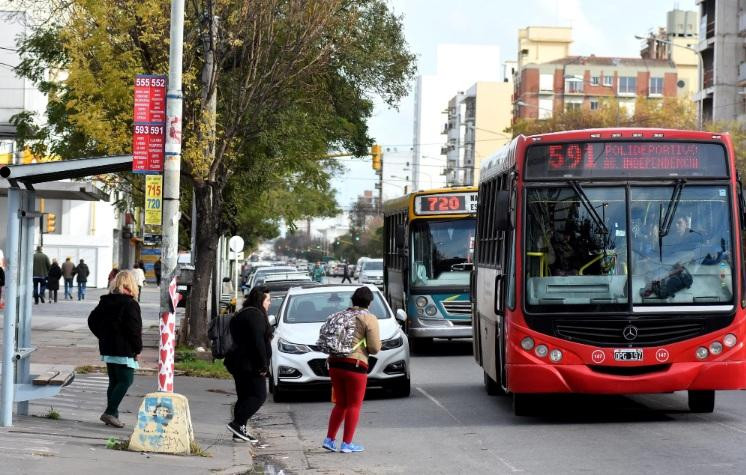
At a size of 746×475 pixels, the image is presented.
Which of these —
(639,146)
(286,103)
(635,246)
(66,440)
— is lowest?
(66,440)

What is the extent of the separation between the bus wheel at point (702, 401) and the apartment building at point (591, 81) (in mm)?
107876

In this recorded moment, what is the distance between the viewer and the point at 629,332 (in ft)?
44.9

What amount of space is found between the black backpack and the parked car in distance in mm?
42543

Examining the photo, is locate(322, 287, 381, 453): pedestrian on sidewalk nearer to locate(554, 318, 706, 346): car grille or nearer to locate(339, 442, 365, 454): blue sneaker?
locate(339, 442, 365, 454): blue sneaker

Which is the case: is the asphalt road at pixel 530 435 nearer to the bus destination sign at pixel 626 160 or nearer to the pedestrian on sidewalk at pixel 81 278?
the bus destination sign at pixel 626 160

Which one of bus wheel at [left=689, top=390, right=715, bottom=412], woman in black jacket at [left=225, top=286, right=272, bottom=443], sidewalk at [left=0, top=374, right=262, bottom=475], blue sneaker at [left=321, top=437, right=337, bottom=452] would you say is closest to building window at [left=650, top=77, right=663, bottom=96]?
sidewalk at [left=0, top=374, right=262, bottom=475]

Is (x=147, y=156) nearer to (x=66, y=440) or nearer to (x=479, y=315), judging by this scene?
(x=66, y=440)

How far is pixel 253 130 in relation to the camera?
25531 millimetres

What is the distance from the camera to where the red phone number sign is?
566 inches

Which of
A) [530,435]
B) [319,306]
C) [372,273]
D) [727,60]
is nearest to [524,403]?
[530,435]

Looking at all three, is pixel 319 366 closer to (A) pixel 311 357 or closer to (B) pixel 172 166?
(A) pixel 311 357

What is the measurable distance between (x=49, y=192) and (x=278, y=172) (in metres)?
15.7

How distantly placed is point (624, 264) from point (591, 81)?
373 feet

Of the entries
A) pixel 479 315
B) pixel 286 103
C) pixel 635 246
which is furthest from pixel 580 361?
pixel 286 103
